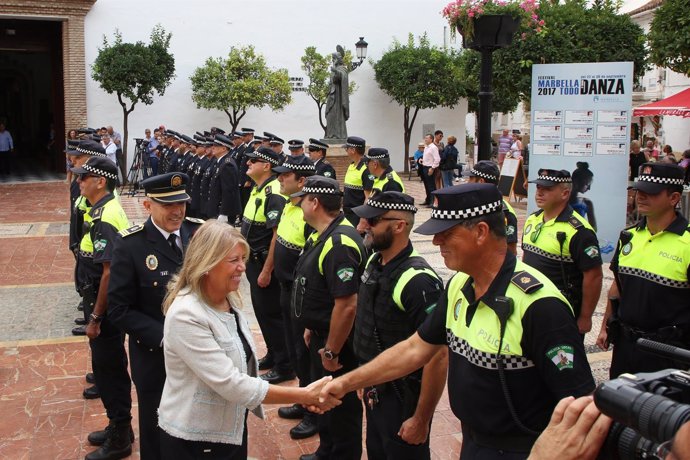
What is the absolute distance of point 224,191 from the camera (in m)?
12.0

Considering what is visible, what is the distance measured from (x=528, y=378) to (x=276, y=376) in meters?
4.12

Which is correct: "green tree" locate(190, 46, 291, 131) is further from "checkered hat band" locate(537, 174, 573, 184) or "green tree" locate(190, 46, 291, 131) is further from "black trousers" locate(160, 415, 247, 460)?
"black trousers" locate(160, 415, 247, 460)

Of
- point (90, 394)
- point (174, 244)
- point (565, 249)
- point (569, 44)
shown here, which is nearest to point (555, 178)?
point (565, 249)

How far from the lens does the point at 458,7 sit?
8.44 meters

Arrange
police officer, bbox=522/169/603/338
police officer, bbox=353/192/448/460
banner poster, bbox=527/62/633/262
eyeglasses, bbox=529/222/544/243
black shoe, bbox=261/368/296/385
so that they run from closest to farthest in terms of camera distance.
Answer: police officer, bbox=353/192/448/460 → police officer, bbox=522/169/603/338 → eyeglasses, bbox=529/222/544/243 → black shoe, bbox=261/368/296/385 → banner poster, bbox=527/62/633/262

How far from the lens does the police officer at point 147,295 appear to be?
3.96 meters

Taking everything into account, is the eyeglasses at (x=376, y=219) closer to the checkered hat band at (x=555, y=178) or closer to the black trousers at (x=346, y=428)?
the black trousers at (x=346, y=428)

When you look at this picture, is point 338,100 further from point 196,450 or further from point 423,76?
point 196,450

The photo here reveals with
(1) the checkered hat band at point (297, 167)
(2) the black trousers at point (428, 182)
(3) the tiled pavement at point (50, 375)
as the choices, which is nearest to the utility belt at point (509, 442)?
(3) the tiled pavement at point (50, 375)

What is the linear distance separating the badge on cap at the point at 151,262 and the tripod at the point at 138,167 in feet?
56.1

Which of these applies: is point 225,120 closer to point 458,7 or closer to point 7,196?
point 7,196

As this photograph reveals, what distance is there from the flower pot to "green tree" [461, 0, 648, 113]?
24.2ft

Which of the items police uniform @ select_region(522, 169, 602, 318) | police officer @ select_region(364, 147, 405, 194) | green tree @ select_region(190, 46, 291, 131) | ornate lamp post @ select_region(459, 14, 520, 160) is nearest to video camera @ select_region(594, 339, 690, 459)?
police uniform @ select_region(522, 169, 602, 318)

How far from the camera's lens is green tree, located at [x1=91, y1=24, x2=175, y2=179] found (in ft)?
68.1
